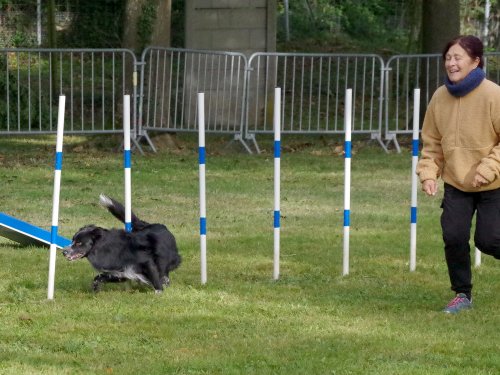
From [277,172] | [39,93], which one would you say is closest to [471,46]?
[277,172]

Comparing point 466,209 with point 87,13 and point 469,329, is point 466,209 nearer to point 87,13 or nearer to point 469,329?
point 469,329

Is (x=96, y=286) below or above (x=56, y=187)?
below

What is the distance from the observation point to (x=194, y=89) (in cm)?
1927

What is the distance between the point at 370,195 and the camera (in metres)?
13.6

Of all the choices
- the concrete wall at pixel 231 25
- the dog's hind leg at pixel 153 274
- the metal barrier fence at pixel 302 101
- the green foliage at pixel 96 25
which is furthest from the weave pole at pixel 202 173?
the green foliage at pixel 96 25

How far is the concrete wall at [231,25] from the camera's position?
20844mm

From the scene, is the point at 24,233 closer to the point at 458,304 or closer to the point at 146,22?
the point at 458,304

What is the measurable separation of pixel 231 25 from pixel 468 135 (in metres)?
13.9

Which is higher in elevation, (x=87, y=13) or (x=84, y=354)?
(x=87, y=13)

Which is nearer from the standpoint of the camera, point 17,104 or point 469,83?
point 469,83

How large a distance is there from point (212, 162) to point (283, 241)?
5753mm

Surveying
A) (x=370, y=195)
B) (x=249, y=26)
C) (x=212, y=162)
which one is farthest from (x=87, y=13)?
(x=370, y=195)

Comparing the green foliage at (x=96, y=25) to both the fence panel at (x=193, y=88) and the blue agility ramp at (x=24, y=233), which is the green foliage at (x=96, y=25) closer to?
the fence panel at (x=193, y=88)

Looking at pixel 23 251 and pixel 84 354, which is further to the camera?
pixel 23 251
